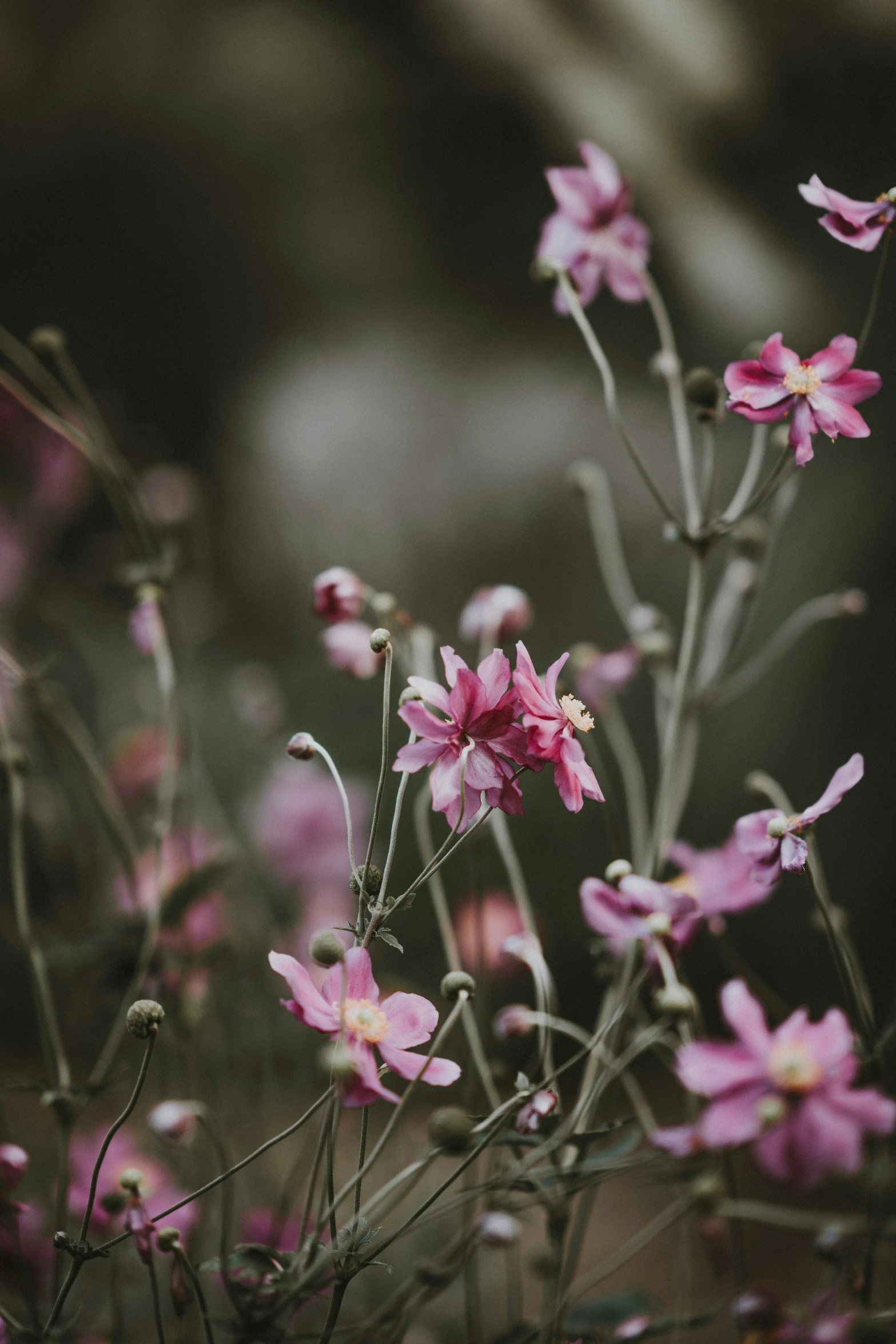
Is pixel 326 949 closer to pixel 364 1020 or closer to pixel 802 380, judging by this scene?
pixel 364 1020

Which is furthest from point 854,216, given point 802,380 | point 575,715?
point 575,715

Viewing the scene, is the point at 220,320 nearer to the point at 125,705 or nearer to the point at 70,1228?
the point at 125,705

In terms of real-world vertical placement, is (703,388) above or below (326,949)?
above

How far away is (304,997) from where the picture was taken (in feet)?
0.78

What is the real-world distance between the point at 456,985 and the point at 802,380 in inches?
7.9

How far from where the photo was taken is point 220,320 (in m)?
0.73

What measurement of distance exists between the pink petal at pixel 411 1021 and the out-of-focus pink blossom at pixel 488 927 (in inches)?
8.2

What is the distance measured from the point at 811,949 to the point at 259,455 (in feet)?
1.70

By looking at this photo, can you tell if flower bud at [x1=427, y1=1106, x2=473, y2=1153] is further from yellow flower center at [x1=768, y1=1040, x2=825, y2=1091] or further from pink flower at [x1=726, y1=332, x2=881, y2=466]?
pink flower at [x1=726, y1=332, x2=881, y2=466]

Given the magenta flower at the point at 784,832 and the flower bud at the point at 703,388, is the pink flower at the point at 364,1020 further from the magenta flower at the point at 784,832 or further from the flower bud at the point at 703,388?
the flower bud at the point at 703,388

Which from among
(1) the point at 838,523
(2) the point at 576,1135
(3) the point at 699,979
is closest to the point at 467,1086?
(2) the point at 576,1135

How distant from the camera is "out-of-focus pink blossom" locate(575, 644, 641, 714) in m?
0.44

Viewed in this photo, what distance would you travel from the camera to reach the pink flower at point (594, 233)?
1.19 feet

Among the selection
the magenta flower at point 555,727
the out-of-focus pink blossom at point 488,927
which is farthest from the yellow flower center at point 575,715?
the out-of-focus pink blossom at point 488,927
